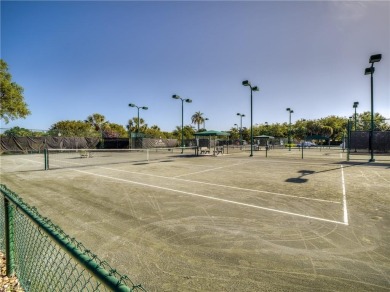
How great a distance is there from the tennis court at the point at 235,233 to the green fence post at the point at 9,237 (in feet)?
3.42

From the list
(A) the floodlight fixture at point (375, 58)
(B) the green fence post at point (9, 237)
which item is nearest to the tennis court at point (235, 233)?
(B) the green fence post at point (9, 237)

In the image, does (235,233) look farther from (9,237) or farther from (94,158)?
(94,158)

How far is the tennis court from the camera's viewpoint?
299 centimetres

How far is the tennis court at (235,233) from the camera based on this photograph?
2988 millimetres

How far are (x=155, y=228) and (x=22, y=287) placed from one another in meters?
2.20

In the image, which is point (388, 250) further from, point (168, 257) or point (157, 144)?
point (157, 144)

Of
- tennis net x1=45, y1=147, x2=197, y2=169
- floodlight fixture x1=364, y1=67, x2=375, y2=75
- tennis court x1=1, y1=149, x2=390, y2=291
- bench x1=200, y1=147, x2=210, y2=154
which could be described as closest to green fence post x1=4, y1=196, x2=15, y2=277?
tennis court x1=1, y1=149, x2=390, y2=291

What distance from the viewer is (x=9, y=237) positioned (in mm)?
3059

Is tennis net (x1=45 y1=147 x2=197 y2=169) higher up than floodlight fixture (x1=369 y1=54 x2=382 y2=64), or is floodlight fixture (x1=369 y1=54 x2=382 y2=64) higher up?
floodlight fixture (x1=369 y1=54 x2=382 y2=64)

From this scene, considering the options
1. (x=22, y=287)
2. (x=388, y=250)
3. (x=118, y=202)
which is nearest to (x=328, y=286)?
(x=388, y=250)

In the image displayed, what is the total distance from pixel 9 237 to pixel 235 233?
354 centimetres

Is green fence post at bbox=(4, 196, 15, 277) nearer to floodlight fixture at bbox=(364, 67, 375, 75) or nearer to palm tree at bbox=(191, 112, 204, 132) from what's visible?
floodlight fixture at bbox=(364, 67, 375, 75)

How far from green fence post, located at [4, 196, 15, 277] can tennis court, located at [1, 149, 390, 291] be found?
1.04 meters

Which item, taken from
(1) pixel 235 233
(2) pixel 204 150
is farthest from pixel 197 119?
(1) pixel 235 233
